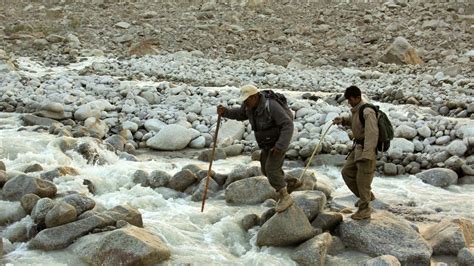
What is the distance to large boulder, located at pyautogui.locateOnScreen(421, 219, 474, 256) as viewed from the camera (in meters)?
6.08

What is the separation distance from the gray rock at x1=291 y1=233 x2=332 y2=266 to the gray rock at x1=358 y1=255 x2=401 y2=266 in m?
0.45

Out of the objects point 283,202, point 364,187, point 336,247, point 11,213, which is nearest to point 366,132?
point 364,187

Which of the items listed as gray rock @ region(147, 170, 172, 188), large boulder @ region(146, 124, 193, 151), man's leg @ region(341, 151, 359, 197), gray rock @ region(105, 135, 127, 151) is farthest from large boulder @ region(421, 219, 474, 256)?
gray rock @ region(105, 135, 127, 151)

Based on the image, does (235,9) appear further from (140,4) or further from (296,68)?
(296,68)

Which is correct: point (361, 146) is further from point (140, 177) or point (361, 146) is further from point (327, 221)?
point (140, 177)

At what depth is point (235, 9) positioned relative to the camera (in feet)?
86.8

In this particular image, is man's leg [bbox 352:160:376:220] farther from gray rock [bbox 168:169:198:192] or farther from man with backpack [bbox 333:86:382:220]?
gray rock [bbox 168:169:198:192]

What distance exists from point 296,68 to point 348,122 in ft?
42.8

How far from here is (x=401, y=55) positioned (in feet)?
66.5

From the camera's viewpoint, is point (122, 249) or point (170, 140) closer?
point (122, 249)

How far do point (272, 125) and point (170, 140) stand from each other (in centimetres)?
532

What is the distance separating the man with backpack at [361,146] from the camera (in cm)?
600

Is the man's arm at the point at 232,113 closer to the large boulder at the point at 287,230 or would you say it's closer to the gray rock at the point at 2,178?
the large boulder at the point at 287,230

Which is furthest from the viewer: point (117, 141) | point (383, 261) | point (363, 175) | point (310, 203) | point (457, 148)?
point (117, 141)
